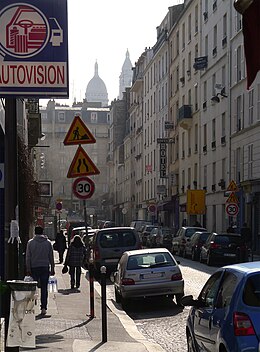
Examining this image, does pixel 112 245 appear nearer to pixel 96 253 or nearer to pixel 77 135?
pixel 96 253

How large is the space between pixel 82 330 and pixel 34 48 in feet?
20.9

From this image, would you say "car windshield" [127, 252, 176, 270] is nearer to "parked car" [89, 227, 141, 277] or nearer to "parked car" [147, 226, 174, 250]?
"parked car" [89, 227, 141, 277]

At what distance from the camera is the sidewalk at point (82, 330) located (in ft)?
39.7

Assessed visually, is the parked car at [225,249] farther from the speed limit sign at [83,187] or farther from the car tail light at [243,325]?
the car tail light at [243,325]

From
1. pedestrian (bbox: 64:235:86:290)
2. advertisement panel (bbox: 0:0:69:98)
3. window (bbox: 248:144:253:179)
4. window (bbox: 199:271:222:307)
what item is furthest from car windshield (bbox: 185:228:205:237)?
advertisement panel (bbox: 0:0:69:98)

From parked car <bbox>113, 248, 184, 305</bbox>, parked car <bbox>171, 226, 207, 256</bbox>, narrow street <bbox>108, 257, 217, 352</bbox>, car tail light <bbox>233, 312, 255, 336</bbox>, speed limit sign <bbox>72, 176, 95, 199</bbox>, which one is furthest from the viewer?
parked car <bbox>171, 226, 207, 256</bbox>

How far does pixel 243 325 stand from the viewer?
7750 mm

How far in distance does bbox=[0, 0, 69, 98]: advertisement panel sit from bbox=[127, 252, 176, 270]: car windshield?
33.2 feet

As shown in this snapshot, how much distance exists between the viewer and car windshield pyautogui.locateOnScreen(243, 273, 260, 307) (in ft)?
26.1

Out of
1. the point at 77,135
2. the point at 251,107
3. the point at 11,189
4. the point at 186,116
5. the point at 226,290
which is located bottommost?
the point at 226,290

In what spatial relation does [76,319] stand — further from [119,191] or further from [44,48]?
[119,191]

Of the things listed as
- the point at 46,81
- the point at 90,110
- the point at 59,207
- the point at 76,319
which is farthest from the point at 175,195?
the point at 90,110

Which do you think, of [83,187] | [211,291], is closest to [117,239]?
[83,187]

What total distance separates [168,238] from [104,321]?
33.8 metres
